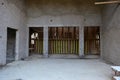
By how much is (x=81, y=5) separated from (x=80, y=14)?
2.12ft

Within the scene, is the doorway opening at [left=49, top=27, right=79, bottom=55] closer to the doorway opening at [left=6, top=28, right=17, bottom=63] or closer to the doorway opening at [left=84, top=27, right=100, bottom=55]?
the doorway opening at [left=84, top=27, right=100, bottom=55]

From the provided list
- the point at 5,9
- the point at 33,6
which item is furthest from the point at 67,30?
the point at 5,9

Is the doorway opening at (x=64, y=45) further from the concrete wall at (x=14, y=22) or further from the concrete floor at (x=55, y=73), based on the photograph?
the concrete floor at (x=55, y=73)

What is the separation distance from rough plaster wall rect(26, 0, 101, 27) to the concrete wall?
2.96ft

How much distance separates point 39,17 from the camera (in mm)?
11984

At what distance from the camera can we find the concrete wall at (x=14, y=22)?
786 cm

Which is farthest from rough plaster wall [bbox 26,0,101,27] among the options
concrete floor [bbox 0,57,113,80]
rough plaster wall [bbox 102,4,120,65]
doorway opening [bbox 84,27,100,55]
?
concrete floor [bbox 0,57,113,80]

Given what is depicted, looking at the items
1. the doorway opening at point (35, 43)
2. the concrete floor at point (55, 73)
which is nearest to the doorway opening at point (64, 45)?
the doorway opening at point (35, 43)

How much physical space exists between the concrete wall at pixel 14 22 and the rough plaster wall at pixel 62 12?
2.96ft

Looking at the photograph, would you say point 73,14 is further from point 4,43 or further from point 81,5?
point 4,43

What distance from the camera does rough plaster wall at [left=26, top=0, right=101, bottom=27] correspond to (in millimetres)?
11683

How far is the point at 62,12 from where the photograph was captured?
1191 cm

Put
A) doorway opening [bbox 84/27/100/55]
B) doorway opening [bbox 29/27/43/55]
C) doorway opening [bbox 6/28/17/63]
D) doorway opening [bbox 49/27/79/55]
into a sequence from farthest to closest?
1. doorway opening [bbox 29/27/43/55]
2. doorway opening [bbox 49/27/79/55]
3. doorway opening [bbox 84/27/100/55]
4. doorway opening [bbox 6/28/17/63]

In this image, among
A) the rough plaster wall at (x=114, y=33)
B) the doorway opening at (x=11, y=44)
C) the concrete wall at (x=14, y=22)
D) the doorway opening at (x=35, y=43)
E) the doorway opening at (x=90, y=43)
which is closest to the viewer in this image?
the rough plaster wall at (x=114, y=33)
